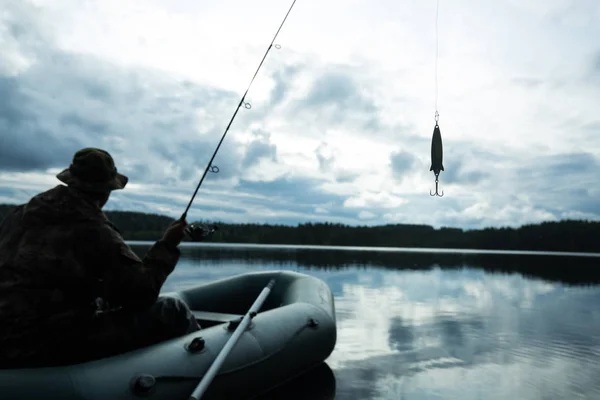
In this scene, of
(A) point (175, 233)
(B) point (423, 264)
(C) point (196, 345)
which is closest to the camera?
(A) point (175, 233)

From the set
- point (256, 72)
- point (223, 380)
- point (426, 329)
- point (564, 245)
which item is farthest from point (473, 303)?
point (564, 245)

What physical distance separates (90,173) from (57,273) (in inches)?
25.0

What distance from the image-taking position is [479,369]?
6195 mm

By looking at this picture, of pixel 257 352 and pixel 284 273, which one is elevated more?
pixel 284 273

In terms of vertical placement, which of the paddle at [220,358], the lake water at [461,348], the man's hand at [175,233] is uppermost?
the man's hand at [175,233]

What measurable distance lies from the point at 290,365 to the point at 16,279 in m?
Answer: 2.91

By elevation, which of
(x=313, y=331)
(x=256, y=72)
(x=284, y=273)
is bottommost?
(x=313, y=331)

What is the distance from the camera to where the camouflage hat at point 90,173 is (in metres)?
3.19


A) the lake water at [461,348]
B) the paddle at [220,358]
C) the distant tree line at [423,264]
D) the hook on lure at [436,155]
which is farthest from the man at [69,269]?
the distant tree line at [423,264]

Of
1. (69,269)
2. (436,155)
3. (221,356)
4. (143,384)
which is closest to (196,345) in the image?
(221,356)

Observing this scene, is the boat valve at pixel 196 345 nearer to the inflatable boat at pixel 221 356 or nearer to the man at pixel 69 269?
the inflatable boat at pixel 221 356

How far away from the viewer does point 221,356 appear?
12.2 feet

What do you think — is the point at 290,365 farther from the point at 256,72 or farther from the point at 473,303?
the point at 473,303

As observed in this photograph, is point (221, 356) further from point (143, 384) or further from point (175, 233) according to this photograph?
point (175, 233)
